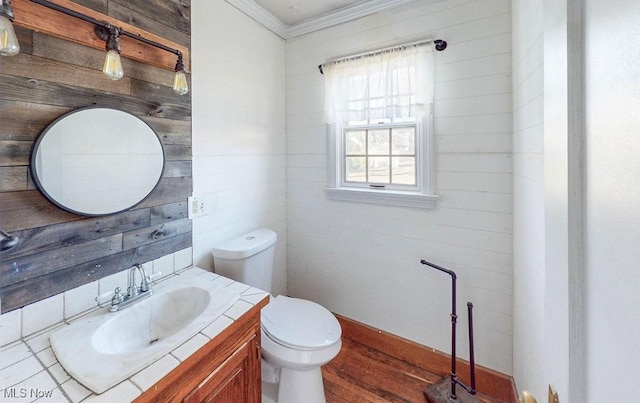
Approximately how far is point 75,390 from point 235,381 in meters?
0.53

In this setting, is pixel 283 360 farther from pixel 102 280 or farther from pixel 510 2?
pixel 510 2

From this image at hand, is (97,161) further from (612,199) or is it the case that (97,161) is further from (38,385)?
(612,199)

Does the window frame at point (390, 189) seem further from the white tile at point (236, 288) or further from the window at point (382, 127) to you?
the white tile at point (236, 288)

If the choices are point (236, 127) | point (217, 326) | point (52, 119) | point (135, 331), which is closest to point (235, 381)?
point (217, 326)

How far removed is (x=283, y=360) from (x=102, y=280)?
918 mm

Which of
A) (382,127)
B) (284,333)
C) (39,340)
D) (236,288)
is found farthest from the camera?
(382,127)

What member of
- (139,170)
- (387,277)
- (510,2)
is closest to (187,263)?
(139,170)

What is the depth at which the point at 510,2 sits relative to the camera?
1495 millimetres

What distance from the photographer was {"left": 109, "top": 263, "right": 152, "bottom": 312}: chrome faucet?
46.6 inches

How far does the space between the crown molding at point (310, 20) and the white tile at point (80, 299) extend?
182 centimetres

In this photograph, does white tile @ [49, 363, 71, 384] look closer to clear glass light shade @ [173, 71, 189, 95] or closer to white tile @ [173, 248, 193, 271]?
white tile @ [173, 248, 193, 271]

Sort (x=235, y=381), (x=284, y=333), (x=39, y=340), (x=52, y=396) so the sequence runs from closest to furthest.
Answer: (x=52, y=396)
(x=39, y=340)
(x=235, y=381)
(x=284, y=333)

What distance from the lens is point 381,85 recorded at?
1891mm

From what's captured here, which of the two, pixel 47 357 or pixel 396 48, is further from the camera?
pixel 396 48
